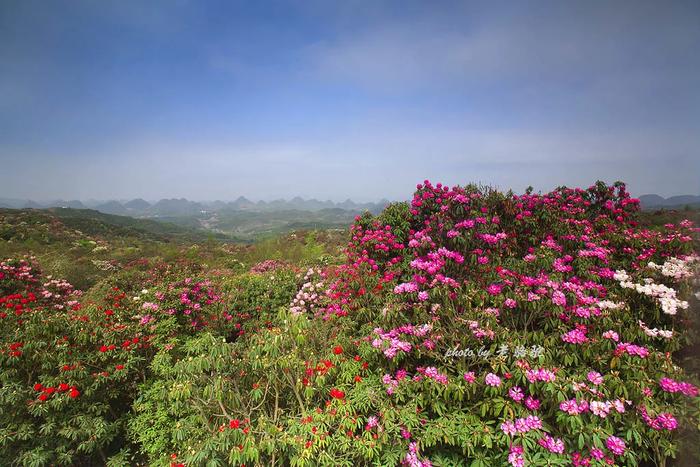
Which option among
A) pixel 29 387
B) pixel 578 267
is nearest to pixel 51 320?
pixel 29 387

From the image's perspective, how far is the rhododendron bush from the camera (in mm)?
2646

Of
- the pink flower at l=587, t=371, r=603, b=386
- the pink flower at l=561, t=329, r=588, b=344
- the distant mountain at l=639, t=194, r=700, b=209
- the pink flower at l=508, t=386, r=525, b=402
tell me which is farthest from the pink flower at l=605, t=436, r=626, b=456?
the distant mountain at l=639, t=194, r=700, b=209

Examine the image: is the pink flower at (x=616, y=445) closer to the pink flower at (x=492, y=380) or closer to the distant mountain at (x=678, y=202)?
the pink flower at (x=492, y=380)

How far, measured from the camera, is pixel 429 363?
3520mm

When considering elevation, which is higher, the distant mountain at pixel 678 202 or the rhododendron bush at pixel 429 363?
the distant mountain at pixel 678 202

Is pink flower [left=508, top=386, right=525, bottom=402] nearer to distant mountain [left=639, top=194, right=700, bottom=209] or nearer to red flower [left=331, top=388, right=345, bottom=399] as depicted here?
red flower [left=331, top=388, right=345, bottom=399]

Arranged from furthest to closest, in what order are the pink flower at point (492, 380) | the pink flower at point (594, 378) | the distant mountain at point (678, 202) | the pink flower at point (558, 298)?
the distant mountain at point (678, 202)
the pink flower at point (558, 298)
the pink flower at point (492, 380)
the pink flower at point (594, 378)

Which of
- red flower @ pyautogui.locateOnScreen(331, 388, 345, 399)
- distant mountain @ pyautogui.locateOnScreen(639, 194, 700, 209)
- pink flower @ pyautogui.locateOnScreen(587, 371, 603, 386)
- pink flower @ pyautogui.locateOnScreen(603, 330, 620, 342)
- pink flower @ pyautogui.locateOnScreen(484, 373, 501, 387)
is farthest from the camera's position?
distant mountain @ pyautogui.locateOnScreen(639, 194, 700, 209)

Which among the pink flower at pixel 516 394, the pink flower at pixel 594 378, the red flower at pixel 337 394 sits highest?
the pink flower at pixel 594 378

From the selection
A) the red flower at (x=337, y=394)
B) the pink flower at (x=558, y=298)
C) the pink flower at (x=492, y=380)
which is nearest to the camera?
the pink flower at (x=492, y=380)

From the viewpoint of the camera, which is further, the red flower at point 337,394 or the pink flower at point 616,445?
the red flower at point 337,394

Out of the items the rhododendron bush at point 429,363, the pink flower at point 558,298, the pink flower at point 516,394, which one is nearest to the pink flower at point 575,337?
the rhododendron bush at point 429,363

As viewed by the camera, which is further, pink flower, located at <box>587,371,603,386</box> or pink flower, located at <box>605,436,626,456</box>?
pink flower, located at <box>587,371,603,386</box>

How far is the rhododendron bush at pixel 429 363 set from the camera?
2646 mm
